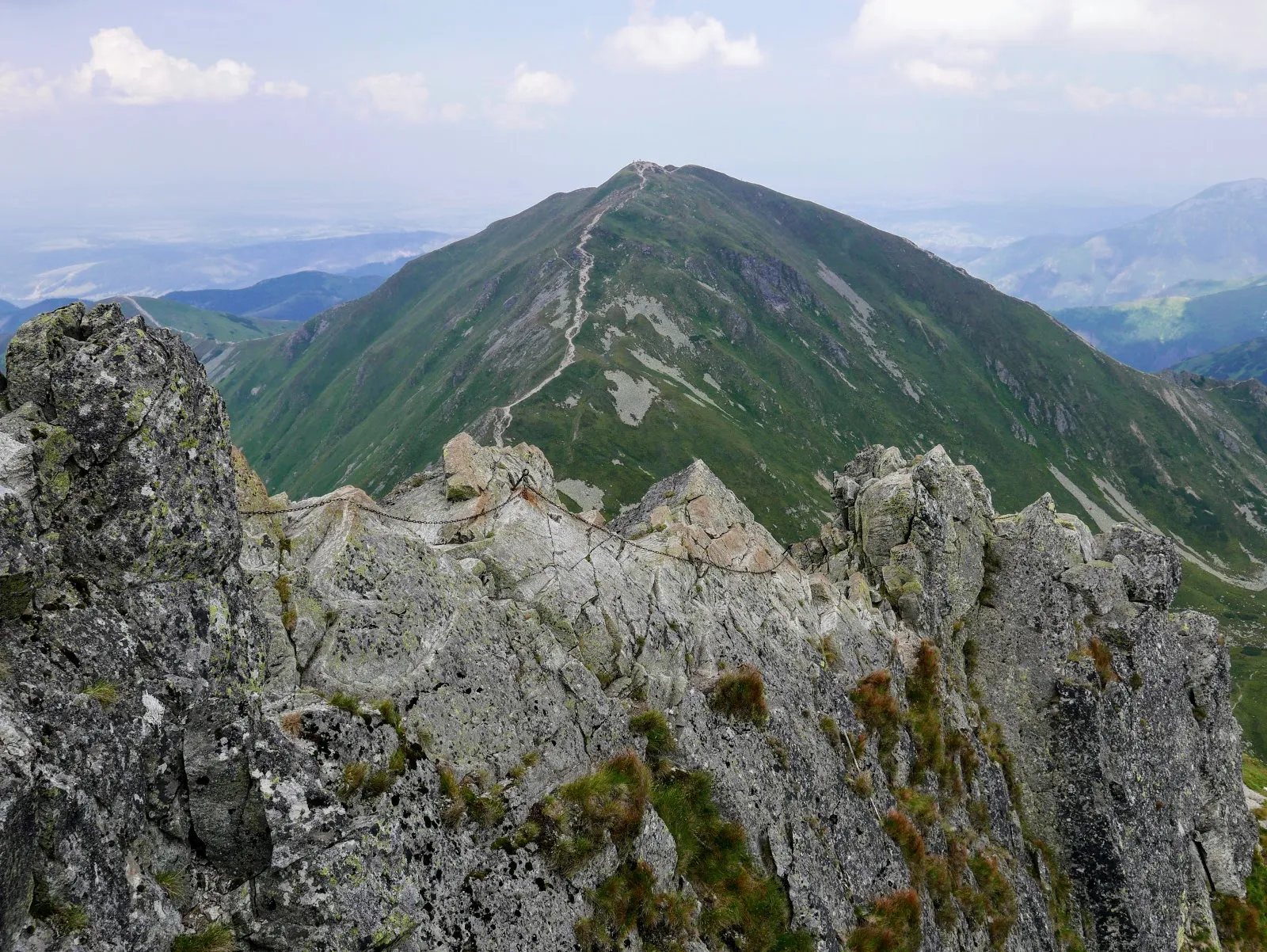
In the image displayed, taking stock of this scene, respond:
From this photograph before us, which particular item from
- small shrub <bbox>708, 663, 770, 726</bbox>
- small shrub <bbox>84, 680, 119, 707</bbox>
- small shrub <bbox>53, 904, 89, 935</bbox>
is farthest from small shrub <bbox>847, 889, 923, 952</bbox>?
small shrub <bbox>84, 680, 119, 707</bbox>

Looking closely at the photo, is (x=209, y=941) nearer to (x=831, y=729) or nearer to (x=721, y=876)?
(x=721, y=876)

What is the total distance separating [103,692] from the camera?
37.0 feet

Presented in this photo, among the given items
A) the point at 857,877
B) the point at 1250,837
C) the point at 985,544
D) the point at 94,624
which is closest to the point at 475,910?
the point at 94,624

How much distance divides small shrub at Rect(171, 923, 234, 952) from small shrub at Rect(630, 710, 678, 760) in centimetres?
1145

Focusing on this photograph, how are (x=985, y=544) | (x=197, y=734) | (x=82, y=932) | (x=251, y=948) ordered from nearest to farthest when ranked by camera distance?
(x=82, y=932)
(x=251, y=948)
(x=197, y=734)
(x=985, y=544)

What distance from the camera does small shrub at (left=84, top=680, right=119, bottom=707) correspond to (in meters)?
11.2

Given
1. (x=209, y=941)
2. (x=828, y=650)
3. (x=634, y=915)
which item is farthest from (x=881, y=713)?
(x=209, y=941)

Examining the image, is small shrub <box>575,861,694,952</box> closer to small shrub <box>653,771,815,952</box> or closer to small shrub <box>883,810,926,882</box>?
small shrub <box>653,771,815,952</box>

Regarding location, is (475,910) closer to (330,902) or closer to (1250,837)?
(330,902)

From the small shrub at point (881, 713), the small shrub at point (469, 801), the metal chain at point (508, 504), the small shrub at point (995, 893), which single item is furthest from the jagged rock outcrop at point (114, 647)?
the small shrub at point (995, 893)

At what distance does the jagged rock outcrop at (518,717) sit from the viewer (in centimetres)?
1162

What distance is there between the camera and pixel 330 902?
12000 millimetres

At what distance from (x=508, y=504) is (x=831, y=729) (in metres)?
15.7

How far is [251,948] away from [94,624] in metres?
6.25
